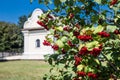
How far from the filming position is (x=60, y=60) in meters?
5.05

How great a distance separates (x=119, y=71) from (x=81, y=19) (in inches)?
44.1

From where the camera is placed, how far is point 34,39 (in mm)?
42312

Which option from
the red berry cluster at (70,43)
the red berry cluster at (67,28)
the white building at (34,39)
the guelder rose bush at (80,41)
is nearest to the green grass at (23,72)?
the guelder rose bush at (80,41)

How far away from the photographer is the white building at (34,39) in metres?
41.1

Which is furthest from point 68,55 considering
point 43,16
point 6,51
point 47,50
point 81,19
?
point 6,51

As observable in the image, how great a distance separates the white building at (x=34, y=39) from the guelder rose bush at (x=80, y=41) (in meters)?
35.4

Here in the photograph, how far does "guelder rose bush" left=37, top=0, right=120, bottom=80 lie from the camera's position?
154 inches

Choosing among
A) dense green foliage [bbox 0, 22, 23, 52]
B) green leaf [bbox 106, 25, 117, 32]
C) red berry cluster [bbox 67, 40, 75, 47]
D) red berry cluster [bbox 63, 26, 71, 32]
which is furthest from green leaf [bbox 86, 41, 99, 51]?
dense green foliage [bbox 0, 22, 23, 52]

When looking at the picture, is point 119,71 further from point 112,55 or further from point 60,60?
point 60,60

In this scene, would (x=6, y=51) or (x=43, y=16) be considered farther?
(x=6, y=51)

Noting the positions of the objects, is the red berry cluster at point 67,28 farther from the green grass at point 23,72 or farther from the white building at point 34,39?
the white building at point 34,39

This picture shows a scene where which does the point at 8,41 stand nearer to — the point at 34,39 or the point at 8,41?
the point at 8,41

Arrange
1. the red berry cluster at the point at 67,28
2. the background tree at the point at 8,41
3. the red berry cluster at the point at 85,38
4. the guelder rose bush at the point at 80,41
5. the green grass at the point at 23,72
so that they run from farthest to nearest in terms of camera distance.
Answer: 1. the background tree at the point at 8,41
2. the green grass at the point at 23,72
3. the red berry cluster at the point at 67,28
4. the guelder rose bush at the point at 80,41
5. the red berry cluster at the point at 85,38

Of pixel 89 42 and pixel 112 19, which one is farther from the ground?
pixel 112 19
